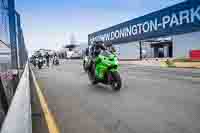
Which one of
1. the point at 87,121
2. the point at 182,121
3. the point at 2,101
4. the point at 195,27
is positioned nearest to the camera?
the point at 2,101

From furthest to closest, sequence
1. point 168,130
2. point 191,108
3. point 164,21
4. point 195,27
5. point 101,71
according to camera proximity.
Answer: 1. point 164,21
2. point 195,27
3. point 101,71
4. point 191,108
5. point 168,130

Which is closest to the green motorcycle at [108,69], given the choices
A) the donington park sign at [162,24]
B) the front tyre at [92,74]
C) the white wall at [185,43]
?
the front tyre at [92,74]

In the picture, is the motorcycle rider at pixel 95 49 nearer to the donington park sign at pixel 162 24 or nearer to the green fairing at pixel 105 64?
the green fairing at pixel 105 64

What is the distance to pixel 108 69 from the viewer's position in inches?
354

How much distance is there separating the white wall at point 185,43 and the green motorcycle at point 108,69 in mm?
23817

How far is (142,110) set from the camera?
229 inches

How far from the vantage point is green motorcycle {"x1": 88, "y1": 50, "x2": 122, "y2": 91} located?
8851 millimetres

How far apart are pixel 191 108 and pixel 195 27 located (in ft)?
89.6

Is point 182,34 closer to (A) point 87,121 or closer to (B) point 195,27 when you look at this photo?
(B) point 195,27

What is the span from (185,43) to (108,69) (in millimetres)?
25766

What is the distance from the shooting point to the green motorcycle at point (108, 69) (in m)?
8.85

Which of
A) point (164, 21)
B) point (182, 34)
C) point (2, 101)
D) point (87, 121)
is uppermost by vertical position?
point (164, 21)

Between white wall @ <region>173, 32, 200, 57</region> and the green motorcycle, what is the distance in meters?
23.8

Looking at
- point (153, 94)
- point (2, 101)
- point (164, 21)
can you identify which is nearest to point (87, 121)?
point (2, 101)
